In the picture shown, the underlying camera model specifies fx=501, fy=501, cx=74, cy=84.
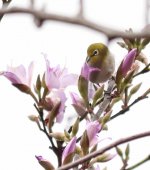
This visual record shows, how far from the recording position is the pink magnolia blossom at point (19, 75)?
4.11 feet

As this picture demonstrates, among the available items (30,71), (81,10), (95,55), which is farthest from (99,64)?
(81,10)

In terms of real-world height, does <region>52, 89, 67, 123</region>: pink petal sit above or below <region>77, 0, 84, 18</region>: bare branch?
below

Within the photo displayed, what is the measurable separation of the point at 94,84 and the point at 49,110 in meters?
0.16

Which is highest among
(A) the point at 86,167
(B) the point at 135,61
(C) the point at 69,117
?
(B) the point at 135,61

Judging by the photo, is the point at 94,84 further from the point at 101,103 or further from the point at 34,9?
the point at 34,9

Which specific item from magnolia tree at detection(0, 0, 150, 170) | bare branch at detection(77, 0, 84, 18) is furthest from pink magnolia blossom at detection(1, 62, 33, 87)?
bare branch at detection(77, 0, 84, 18)

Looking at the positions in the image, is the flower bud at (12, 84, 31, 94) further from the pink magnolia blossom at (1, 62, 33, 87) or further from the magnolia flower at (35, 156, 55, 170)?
the magnolia flower at (35, 156, 55, 170)

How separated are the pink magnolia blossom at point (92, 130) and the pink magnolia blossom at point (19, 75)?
21 cm

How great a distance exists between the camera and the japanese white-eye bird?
112 centimetres

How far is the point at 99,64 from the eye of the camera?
1.14m

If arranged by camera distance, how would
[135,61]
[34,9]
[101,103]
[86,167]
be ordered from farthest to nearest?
[135,61]
[101,103]
[86,167]
[34,9]

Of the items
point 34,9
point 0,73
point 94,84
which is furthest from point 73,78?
point 34,9

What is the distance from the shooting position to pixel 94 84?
1315mm

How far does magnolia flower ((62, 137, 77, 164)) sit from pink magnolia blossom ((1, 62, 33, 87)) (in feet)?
0.76
